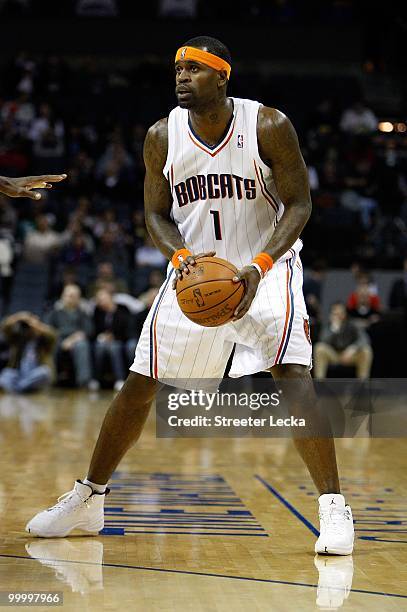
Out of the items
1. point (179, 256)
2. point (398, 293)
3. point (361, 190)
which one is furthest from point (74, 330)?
point (179, 256)

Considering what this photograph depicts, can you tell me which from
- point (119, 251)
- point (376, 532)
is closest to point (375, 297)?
point (119, 251)

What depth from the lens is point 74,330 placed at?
13266mm

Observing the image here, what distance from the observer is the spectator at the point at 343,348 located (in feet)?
40.6

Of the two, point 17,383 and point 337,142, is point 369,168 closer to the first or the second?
point 337,142

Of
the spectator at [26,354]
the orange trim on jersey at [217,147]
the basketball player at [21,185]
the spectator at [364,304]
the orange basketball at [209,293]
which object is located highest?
the orange trim on jersey at [217,147]

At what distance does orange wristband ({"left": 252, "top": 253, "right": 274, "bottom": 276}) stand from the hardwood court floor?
45.9 inches

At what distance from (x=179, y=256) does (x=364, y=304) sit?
925 centimetres

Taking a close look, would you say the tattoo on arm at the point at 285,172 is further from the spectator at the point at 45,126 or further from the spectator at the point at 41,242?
the spectator at the point at 45,126

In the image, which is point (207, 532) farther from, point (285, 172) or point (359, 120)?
point (359, 120)

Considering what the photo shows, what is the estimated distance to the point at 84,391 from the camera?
1292 cm

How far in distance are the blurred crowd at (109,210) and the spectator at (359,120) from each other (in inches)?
1.1

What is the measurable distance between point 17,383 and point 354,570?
9084 millimetres

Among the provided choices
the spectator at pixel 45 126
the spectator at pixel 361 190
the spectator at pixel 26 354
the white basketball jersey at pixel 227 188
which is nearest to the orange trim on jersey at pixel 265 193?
the white basketball jersey at pixel 227 188

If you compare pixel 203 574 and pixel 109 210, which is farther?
pixel 109 210
